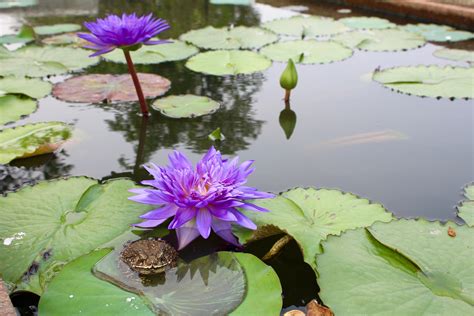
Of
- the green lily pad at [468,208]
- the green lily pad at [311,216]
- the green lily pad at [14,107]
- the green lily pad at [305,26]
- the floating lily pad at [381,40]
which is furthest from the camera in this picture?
the green lily pad at [305,26]

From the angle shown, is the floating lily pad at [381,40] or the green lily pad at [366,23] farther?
the green lily pad at [366,23]

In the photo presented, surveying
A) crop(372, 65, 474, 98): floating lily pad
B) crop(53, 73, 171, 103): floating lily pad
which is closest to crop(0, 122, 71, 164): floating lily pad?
crop(53, 73, 171, 103): floating lily pad

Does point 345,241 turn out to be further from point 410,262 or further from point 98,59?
point 98,59

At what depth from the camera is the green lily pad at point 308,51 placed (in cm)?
313

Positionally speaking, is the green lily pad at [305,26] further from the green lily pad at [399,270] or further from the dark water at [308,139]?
the green lily pad at [399,270]

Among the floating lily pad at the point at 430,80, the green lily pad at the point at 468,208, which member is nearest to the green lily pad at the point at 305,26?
the floating lily pad at the point at 430,80

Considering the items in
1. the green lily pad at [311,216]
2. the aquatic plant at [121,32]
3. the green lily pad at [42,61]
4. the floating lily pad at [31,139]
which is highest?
the aquatic plant at [121,32]

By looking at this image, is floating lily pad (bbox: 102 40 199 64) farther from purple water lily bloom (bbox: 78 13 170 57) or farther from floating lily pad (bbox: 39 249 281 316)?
floating lily pad (bbox: 39 249 281 316)

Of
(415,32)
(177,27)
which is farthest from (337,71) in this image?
(177,27)

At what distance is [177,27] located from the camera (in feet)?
13.8

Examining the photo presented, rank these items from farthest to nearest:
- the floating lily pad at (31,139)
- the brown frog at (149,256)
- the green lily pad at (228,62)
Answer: the green lily pad at (228,62) → the floating lily pad at (31,139) → the brown frog at (149,256)

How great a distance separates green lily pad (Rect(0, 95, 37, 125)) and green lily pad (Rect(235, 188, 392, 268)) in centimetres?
148

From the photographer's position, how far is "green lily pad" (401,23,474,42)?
360 cm

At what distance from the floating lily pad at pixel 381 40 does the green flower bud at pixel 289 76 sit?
1.18 m
